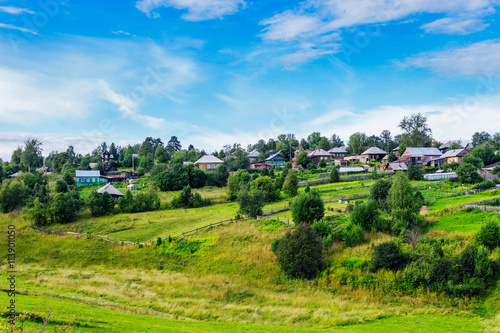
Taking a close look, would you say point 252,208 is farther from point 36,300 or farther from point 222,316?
point 36,300

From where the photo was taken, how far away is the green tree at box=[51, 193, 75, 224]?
4531 centimetres

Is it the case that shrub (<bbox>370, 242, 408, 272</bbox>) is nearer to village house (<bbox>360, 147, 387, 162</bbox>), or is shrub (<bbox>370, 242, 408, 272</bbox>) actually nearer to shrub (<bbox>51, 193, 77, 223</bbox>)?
shrub (<bbox>51, 193, 77, 223</bbox>)

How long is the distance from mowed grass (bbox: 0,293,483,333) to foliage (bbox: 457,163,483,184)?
1403 inches

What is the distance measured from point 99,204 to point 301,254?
35379mm

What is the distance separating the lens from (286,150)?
350ft

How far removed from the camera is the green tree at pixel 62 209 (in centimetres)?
4531

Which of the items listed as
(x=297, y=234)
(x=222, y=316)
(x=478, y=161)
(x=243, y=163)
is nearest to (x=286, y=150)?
(x=243, y=163)

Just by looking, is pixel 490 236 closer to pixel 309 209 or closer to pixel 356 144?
pixel 309 209

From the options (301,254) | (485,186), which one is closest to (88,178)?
(301,254)

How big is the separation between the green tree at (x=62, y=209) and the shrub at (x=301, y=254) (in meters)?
34.6

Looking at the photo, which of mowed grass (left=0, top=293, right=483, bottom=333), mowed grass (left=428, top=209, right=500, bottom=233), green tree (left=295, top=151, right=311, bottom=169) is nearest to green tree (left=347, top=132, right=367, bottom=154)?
green tree (left=295, top=151, right=311, bottom=169)

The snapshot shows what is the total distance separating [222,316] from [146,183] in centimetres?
6278

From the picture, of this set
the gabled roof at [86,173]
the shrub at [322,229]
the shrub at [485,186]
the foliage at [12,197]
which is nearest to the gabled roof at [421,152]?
the shrub at [485,186]

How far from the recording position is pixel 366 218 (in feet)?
96.9
